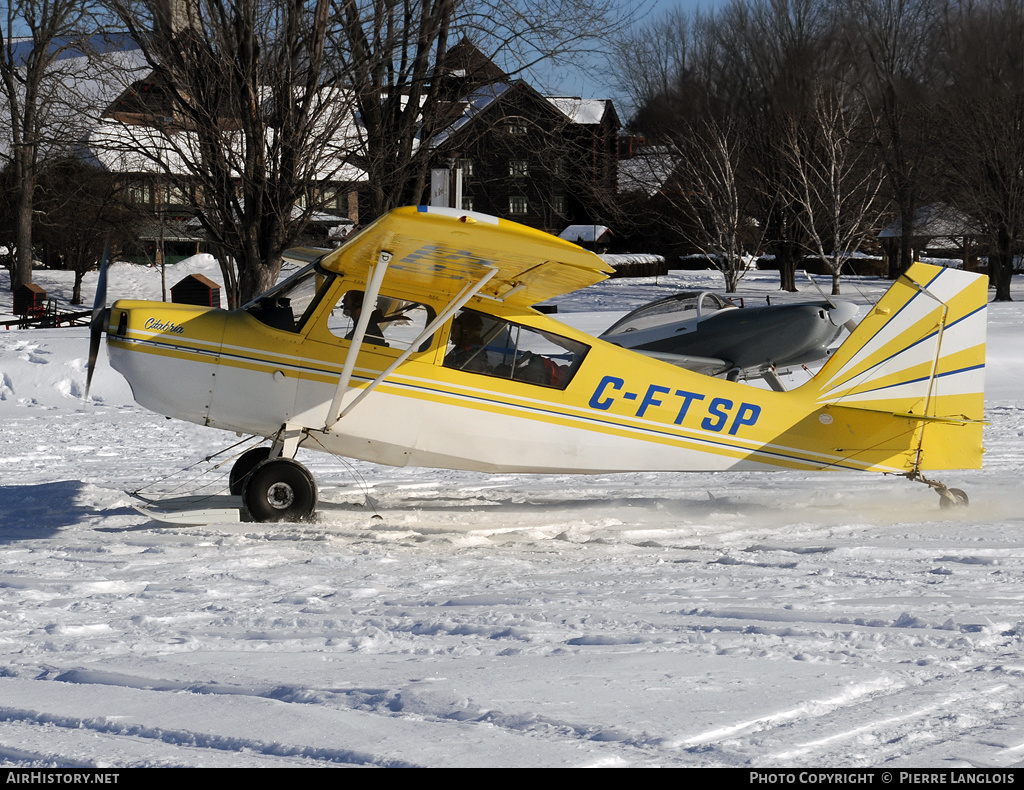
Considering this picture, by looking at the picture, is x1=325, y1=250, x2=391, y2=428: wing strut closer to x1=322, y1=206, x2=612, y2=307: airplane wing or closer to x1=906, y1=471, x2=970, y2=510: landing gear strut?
x1=322, y1=206, x2=612, y2=307: airplane wing

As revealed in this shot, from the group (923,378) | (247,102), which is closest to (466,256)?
(923,378)

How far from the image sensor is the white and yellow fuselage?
650cm

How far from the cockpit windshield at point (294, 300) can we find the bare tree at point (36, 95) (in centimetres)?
780

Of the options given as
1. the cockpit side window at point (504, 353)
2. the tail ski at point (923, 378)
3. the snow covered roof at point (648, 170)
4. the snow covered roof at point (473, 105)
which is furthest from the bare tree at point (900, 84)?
the cockpit side window at point (504, 353)

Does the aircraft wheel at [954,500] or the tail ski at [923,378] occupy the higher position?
the tail ski at [923,378]

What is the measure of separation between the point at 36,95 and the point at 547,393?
39.0 feet

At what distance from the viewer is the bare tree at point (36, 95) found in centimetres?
1321

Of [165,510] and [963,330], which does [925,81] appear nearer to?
[963,330]

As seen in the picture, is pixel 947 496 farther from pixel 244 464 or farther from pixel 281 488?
pixel 244 464

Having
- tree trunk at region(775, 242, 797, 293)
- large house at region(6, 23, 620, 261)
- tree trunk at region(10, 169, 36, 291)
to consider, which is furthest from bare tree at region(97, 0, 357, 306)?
tree trunk at region(775, 242, 797, 293)

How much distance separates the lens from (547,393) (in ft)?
21.8

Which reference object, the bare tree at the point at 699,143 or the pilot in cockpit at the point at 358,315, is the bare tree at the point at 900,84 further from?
the pilot in cockpit at the point at 358,315

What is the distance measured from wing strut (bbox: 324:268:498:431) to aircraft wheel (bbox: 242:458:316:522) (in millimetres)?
392

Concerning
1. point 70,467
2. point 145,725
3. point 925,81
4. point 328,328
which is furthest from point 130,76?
point 925,81
